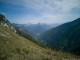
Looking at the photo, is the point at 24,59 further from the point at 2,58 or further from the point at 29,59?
the point at 2,58

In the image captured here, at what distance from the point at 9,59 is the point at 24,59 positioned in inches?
83.4

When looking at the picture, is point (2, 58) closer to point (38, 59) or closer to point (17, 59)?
point (17, 59)

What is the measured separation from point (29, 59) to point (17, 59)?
5.64ft

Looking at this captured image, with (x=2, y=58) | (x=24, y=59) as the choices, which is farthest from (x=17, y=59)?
(x=2, y=58)

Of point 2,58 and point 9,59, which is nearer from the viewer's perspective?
point 9,59

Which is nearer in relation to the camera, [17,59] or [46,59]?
[17,59]

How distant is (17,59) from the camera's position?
67.3 feet

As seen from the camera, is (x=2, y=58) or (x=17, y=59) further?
(x=2, y=58)

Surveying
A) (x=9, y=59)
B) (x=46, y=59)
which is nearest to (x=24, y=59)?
(x=9, y=59)

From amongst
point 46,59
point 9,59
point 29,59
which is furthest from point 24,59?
point 46,59

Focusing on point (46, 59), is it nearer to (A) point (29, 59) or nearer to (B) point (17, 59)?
(A) point (29, 59)

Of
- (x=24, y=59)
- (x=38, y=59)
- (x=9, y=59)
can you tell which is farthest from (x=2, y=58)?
(x=38, y=59)

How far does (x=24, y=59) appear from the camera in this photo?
20.8 meters

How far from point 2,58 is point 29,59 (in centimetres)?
427
